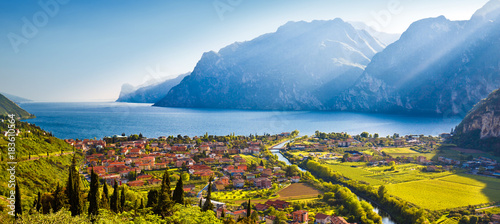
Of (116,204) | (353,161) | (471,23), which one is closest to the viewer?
(116,204)

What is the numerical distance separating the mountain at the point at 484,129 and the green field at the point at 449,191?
27922 mm

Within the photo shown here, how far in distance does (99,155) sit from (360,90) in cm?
16696

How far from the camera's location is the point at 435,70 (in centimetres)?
16725

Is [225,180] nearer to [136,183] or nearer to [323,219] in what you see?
[136,183]

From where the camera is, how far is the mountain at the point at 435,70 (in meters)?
153

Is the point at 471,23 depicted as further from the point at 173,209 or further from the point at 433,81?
the point at 173,209

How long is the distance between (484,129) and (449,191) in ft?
149

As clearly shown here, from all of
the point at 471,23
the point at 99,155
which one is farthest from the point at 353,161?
the point at 471,23

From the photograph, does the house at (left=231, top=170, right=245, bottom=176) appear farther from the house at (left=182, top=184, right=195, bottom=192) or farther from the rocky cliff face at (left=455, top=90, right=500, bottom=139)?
the rocky cliff face at (left=455, top=90, right=500, bottom=139)

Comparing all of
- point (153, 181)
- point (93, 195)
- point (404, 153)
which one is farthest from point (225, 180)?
point (404, 153)

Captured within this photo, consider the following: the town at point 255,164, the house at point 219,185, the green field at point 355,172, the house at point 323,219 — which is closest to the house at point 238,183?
the town at point 255,164

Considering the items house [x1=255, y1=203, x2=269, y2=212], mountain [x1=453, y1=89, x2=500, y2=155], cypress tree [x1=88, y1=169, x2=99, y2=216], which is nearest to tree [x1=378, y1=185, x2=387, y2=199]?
house [x1=255, y1=203, x2=269, y2=212]

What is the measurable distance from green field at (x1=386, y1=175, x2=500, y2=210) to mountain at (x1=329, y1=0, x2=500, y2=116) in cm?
13372

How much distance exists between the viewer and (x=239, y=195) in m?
35.6
